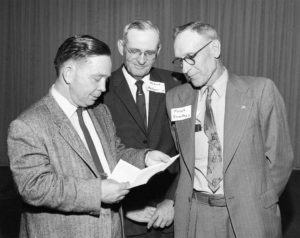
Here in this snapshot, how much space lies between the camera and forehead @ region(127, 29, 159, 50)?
2389 mm

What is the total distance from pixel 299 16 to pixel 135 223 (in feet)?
18.6

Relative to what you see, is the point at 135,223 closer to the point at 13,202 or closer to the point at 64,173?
the point at 64,173

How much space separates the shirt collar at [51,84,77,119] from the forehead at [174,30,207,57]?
78 centimetres

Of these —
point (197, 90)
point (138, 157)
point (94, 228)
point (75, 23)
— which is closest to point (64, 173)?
point (94, 228)

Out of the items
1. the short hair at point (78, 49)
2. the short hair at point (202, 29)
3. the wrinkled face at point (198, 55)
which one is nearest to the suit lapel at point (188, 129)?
the wrinkled face at point (198, 55)

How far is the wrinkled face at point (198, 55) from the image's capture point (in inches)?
85.4

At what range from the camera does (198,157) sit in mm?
2178

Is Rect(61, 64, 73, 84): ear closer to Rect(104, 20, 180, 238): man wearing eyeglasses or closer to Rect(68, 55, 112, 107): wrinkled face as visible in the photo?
Rect(68, 55, 112, 107): wrinkled face

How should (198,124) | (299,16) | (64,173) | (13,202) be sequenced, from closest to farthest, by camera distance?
(64,173), (198,124), (13,202), (299,16)

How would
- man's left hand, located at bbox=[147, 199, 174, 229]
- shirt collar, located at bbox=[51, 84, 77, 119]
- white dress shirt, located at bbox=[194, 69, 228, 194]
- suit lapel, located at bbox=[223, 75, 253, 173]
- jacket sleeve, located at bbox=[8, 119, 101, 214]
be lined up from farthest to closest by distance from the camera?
man's left hand, located at bbox=[147, 199, 174, 229] → white dress shirt, located at bbox=[194, 69, 228, 194] → suit lapel, located at bbox=[223, 75, 253, 173] → shirt collar, located at bbox=[51, 84, 77, 119] → jacket sleeve, located at bbox=[8, 119, 101, 214]

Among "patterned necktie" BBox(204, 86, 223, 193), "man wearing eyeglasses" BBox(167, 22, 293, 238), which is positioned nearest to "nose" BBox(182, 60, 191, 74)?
"man wearing eyeglasses" BBox(167, 22, 293, 238)

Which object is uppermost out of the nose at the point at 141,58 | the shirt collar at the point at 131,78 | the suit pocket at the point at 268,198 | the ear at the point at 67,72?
the nose at the point at 141,58

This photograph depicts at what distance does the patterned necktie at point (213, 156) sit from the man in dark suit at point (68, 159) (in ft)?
1.88

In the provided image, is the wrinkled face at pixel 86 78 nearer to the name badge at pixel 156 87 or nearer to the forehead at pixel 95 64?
the forehead at pixel 95 64
